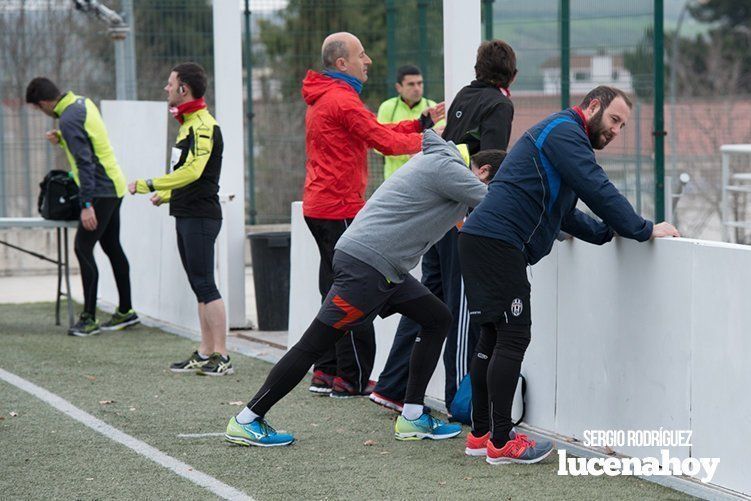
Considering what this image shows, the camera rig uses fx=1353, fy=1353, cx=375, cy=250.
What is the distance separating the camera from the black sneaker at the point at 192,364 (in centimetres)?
858

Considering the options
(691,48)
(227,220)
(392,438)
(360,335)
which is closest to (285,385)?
(392,438)

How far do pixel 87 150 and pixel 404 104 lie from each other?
2.55 metres

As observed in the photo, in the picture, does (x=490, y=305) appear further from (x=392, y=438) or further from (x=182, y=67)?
(x=182, y=67)

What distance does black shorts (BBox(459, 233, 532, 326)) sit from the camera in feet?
19.0

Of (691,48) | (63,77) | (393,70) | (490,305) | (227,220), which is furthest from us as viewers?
(691,48)

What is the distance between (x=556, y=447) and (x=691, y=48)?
101 feet

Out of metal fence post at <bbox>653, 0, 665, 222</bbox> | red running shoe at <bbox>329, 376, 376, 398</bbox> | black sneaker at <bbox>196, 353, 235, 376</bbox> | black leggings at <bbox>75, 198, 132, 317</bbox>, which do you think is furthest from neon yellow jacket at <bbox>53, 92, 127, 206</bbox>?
metal fence post at <bbox>653, 0, 665, 222</bbox>

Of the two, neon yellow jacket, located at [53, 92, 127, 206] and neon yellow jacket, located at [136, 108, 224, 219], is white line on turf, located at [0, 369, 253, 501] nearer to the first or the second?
neon yellow jacket, located at [136, 108, 224, 219]

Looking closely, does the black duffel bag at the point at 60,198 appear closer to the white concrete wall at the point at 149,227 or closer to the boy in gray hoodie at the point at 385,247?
the white concrete wall at the point at 149,227

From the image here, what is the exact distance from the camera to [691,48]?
1396 inches

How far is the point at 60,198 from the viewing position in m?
10.4

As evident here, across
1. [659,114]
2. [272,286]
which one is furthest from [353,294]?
[272,286]

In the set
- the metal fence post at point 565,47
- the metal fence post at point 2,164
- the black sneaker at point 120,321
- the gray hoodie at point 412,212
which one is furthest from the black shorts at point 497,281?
the metal fence post at point 2,164

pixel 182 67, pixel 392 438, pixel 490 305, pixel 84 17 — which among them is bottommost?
pixel 392 438
